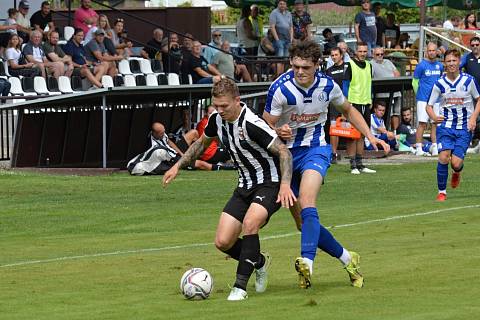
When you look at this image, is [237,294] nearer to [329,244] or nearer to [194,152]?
[329,244]

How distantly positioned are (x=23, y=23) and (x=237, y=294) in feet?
66.5

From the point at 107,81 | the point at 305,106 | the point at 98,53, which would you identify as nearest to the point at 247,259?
the point at 305,106

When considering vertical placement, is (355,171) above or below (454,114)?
below

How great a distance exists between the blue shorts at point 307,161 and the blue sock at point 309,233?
0.43 m

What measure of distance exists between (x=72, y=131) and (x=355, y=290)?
15732 millimetres

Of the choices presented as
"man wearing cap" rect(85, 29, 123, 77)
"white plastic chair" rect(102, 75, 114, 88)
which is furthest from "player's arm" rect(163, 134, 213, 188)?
"man wearing cap" rect(85, 29, 123, 77)

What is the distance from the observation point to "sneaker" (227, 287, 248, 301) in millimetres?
9750

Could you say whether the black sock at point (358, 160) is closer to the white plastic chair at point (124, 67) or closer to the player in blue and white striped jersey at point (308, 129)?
the white plastic chair at point (124, 67)

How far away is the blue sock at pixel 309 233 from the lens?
33.1 ft

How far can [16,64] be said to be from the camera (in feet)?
89.0

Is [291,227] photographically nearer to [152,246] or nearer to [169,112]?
[152,246]

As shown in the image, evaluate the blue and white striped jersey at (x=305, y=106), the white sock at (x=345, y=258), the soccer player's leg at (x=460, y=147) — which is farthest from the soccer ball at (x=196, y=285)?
the soccer player's leg at (x=460, y=147)

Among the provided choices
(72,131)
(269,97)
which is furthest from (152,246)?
(72,131)

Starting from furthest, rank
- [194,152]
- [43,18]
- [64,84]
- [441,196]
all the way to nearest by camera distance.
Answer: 1. [43,18]
2. [64,84]
3. [441,196]
4. [194,152]
